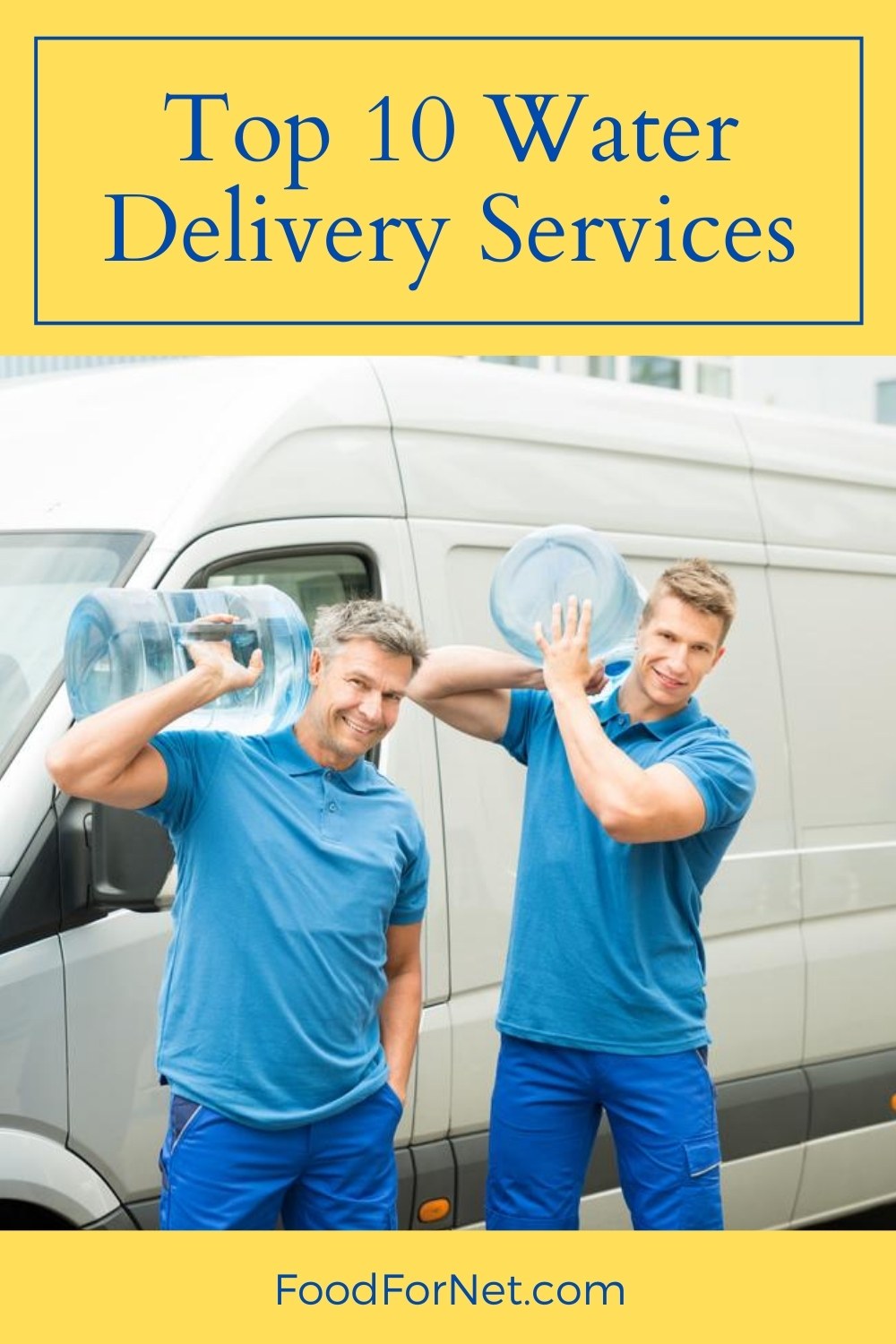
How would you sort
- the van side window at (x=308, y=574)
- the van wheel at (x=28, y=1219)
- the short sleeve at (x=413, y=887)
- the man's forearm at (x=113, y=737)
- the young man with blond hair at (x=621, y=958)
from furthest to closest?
the van side window at (x=308, y=574) → the van wheel at (x=28, y=1219) → the young man with blond hair at (x=621, y=958) → the short sleeve at (x=413, y=887) → the man's forearm at (x=113, y=737)

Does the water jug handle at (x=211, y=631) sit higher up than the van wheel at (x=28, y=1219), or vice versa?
the water jug handle at (x=211, y=631)

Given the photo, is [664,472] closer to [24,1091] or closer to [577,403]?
[577,403]

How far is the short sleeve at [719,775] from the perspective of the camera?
10.6 feet

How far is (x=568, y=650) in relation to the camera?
3.21 metres

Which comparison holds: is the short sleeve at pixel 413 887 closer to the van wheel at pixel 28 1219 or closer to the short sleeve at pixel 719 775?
the short sleeve at pixel 719 775

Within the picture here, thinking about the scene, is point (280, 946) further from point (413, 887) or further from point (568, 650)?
point (568, 650)

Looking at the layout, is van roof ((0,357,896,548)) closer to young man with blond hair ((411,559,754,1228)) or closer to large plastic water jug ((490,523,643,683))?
large plastic water jug ((490,523,643,683))

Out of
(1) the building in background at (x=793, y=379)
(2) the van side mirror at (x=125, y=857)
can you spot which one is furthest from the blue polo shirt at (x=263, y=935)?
(1) the building in background at (x=793, y=379)

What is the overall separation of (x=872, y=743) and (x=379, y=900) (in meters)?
2.77

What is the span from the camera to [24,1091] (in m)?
3.43

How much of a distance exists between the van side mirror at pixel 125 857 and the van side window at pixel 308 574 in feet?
1.96

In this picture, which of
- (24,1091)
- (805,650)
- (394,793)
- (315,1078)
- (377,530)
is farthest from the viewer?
(805,650)

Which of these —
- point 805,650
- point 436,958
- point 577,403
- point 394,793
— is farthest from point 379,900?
point 805,650

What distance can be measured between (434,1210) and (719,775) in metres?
1.55
